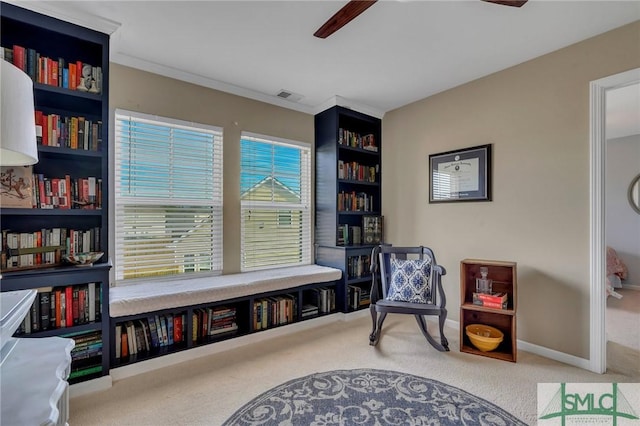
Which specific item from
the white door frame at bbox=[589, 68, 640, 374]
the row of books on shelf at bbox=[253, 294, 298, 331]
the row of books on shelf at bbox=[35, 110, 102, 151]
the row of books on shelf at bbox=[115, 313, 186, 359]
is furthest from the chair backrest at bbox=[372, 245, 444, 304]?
the row of books on shelf at bbox=[35, 110, 102, 151]

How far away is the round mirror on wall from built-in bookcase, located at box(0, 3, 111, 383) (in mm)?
7058

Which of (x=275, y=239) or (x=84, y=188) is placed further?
(x=275, y=239)

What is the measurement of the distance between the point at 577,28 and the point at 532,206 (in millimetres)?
1361

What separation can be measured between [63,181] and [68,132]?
34cm

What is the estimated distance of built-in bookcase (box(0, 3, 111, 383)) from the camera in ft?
6.16

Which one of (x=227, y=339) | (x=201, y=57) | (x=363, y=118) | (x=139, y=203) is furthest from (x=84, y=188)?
(x=363, y=118)

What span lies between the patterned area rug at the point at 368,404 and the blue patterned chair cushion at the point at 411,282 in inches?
28.7

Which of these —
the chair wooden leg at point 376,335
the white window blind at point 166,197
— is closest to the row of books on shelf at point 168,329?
the white window blind at point 166,197

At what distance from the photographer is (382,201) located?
395 cm

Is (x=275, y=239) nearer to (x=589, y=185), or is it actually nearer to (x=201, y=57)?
(x=201, y=57)

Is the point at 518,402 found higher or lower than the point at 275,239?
lower

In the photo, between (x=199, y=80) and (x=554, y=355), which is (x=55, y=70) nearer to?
(x=199, y=80)

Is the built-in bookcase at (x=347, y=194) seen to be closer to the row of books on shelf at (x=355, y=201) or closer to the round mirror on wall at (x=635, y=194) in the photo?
the row of books on shelf at (x=355, y=201)

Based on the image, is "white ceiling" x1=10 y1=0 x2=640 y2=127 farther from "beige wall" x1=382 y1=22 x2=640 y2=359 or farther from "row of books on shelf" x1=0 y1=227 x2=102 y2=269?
"row of books on shelf" x1=0 y1=227 x2=102 y2=269
